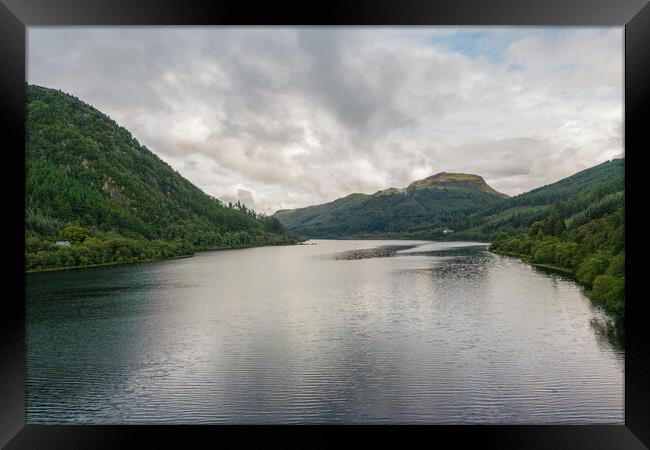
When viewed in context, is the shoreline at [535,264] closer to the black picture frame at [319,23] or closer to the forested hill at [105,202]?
the black picture frame at [319,23]

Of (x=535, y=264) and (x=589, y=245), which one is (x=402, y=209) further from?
(x=589, y=245)

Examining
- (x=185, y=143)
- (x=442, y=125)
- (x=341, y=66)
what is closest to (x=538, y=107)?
(x=442, y=125)

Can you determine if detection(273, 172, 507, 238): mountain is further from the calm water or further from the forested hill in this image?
the calm water

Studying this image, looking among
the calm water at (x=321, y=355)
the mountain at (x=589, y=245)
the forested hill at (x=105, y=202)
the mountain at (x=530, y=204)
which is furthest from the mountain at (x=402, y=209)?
the calm water at (x=321, y=355)

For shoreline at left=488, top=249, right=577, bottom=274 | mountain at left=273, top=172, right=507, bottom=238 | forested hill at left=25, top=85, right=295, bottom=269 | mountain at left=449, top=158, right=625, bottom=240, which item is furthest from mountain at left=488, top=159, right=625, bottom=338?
forested hill at left=25, top=85, right=295, bottom=269

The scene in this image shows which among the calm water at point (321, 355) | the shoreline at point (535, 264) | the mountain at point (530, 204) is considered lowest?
the calm water at point (321, 355)
